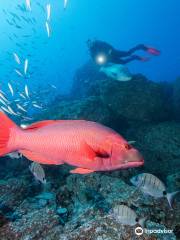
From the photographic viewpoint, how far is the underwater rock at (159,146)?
8.05 m

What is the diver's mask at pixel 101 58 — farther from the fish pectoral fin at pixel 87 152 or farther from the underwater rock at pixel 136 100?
the fish pectoral fin at pixel 87 152

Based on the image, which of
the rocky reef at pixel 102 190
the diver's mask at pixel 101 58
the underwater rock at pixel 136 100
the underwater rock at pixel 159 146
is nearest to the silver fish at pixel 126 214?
the rocky reef at pixel 102 190

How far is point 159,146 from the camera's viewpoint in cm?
892

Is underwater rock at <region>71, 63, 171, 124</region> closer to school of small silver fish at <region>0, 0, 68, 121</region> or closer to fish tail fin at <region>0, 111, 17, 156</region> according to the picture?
school of small silver fish at <region>0, 0, 68, 121</region>

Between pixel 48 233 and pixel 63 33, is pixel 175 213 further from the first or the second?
pixel 63 33

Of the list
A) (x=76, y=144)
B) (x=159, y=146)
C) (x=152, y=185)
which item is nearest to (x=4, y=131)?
(x=76, y=144)

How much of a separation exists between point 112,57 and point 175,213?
33.1ft

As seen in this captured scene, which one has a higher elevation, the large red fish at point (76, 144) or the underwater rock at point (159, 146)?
the underwater rock at point (159, 146)

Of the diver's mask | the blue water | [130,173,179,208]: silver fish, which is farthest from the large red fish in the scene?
the blue water

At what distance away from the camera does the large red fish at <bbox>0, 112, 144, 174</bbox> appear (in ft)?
7.43

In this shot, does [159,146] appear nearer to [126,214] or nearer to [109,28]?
[126,214]

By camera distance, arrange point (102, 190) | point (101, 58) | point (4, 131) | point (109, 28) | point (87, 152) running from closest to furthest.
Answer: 1. point (87, 152)
2. point (4, 131)
3. point (102, 190)
4. point (101, 58)
5. point (109, 28)

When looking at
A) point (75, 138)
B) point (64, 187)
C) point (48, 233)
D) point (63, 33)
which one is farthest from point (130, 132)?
point (63, 33)

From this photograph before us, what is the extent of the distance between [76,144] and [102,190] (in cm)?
376
